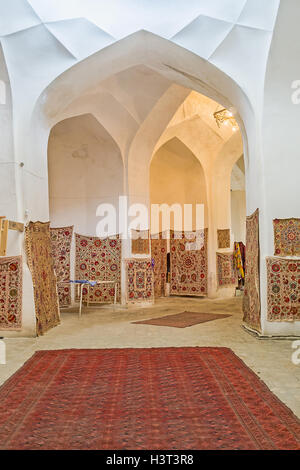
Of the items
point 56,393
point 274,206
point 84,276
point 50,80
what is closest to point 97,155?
point 84,276

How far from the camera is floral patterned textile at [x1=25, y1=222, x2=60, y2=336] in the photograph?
604 centimetres

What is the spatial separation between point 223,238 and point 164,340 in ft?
17.8

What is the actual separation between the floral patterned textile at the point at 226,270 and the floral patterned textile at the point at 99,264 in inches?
109

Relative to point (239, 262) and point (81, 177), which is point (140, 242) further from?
point (239, 262)

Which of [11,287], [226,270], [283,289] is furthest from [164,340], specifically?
[226,270]

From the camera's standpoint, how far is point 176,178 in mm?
11328

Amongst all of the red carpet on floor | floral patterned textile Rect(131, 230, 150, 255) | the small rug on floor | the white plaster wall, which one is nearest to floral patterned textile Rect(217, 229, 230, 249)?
floral patterned textile Rect(131, 230, 150, 255)

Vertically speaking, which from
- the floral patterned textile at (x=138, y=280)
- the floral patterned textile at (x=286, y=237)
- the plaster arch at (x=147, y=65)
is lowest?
the floral patterned textile at (x=138, y=280)

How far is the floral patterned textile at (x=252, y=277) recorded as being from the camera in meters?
5.86

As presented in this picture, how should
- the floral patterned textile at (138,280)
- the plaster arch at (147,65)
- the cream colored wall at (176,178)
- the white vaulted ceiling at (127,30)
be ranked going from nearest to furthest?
the white vaulted ceiling at (127,30) → the plaster arch at (147,65) → the floral patterned textile at (138,280) → the cream colored wall at (176,178)

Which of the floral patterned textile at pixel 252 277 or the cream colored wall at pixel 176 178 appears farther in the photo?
the cream colored wall at pixel 176 178

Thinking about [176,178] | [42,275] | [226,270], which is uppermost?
[176,178]

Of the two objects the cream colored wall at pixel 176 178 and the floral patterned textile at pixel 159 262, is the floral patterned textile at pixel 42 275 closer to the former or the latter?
the floral patterned textile at pixel 159 262

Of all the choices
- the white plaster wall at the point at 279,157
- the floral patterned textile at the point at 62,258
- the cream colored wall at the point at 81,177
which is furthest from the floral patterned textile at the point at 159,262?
the white plaster wall at the point at 279,157
